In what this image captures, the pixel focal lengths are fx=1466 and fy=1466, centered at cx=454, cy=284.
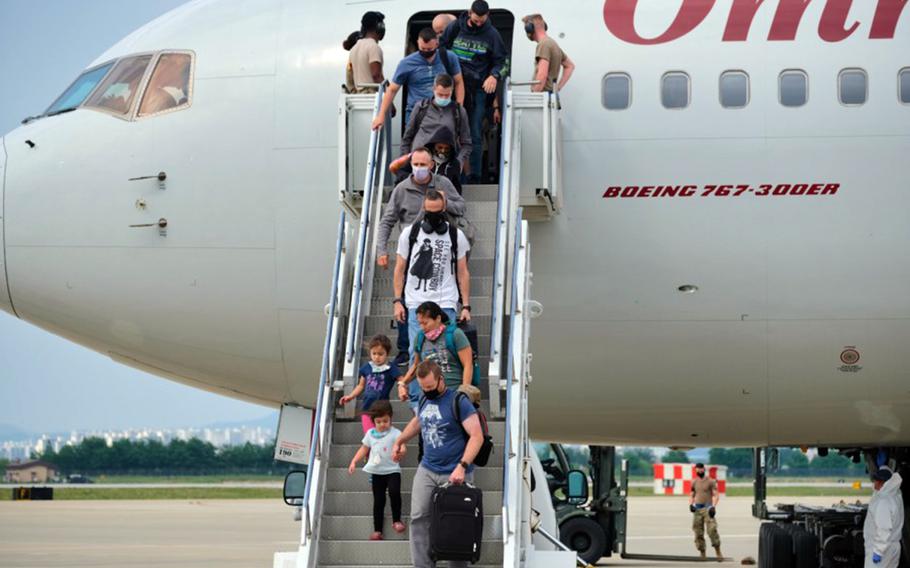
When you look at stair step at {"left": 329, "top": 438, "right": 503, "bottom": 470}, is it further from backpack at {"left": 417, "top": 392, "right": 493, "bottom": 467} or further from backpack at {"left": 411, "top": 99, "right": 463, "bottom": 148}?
backpack at {"left": 411, "top": 99, "right": 463, "bottom": 148}

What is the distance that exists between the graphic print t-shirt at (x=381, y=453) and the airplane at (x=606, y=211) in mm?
3058

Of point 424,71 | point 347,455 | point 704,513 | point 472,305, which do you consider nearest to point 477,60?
point 424,71

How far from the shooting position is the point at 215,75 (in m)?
13.6

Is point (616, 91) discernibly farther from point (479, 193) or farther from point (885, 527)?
point (885, 527)

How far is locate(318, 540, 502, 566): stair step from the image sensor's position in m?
10.3

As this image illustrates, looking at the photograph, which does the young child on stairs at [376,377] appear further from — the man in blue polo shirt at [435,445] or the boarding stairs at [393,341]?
the man in blue polo shirt at [435,445]

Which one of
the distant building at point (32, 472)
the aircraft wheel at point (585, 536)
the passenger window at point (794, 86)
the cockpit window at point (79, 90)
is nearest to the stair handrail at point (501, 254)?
the passenger window at point (794, 86)

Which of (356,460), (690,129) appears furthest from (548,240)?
(356,460)

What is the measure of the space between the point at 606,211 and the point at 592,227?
0.61 feet

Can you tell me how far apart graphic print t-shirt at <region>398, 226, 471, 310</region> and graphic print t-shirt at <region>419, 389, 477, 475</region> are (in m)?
1.33

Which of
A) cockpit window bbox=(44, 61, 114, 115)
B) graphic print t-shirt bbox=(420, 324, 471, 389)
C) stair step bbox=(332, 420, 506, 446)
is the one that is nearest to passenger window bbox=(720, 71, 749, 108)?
graphic print t-shirt bbox=(420, 324, 471, 389)

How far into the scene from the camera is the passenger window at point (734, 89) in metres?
12.9

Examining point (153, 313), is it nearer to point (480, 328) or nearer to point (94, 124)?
Result: point (94, 124)

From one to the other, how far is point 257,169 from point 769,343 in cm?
487
